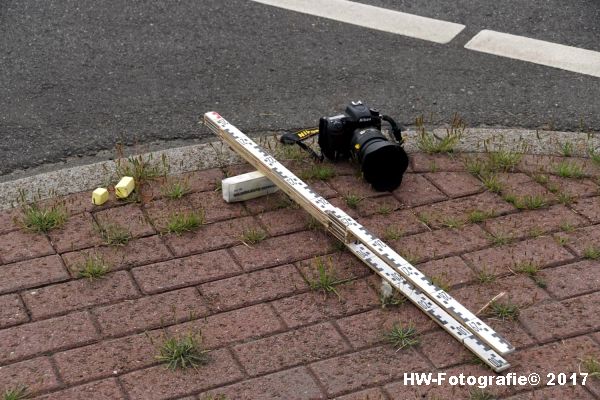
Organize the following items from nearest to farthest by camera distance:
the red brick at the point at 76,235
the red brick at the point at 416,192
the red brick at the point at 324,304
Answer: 1. the red brick at the point at 324,304
2. the red brick at the point at 76,235
3. the red brick at the point at 416,192

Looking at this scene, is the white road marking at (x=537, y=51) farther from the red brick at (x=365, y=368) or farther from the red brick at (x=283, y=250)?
the red brick at (x=365, y=368)

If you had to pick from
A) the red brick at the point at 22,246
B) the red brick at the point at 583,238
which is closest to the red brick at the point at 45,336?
the red brick at the point at 22,246

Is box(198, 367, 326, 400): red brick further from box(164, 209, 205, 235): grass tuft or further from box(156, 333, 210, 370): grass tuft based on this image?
box(164, 209, 205, 235): grass tuft

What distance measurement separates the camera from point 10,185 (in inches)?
173

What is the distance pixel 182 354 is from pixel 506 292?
128 centimetres

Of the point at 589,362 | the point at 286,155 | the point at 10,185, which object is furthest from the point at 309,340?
the point at 10,185

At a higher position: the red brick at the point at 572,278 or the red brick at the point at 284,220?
the red brick at the point at 572,278

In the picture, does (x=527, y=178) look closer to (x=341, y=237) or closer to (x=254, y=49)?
(x=341, y=237)

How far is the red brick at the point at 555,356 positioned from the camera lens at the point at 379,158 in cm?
117

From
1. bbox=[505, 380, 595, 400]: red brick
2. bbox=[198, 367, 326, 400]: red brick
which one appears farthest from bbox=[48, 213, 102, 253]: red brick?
bbox=[505, 380, 595, 400]: red brick

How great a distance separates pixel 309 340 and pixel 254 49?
2798 mm

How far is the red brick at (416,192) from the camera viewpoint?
4.39m

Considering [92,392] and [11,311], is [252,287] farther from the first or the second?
[11,311]

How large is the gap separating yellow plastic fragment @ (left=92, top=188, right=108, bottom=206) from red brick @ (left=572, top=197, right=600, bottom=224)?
207cm
